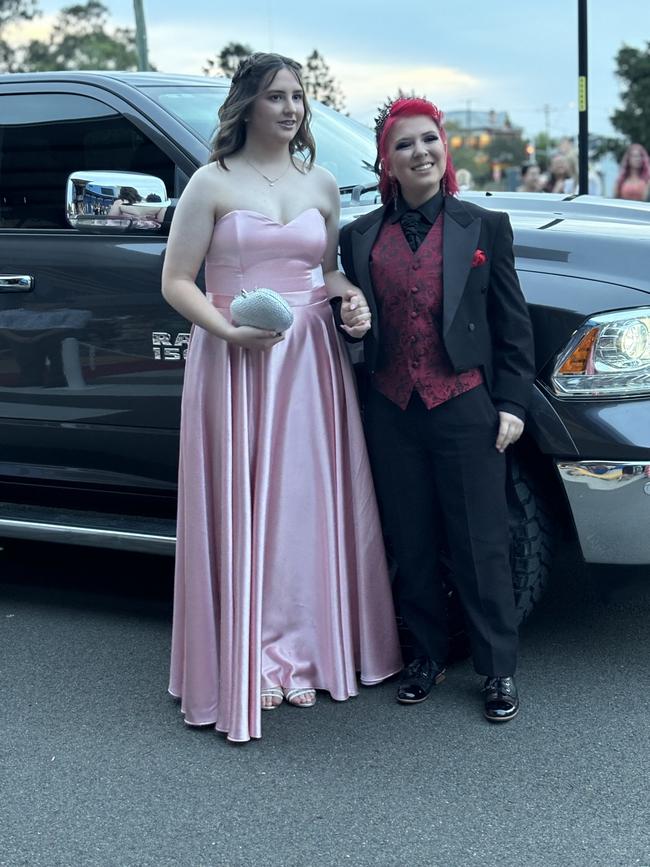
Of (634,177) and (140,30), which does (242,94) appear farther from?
(140,30)

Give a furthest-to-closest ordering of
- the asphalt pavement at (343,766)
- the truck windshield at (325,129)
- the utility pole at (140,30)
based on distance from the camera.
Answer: the utility pole at (140,30), the truck windshield at (325,129), the asphalt pavement at (343,766)

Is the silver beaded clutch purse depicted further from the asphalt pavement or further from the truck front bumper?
the asphalt pavement

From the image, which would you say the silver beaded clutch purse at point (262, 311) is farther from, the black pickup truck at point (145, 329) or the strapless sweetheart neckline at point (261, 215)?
the black pickup truck at point (145, 329)

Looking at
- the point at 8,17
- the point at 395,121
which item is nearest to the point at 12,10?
the point at 8,17

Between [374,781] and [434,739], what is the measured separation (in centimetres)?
28

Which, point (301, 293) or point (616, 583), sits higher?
point (301, 293)

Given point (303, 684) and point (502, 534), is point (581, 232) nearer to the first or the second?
point (502, 534)

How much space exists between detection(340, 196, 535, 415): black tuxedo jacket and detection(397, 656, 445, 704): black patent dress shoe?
84 cm

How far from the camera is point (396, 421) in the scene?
3312 mm

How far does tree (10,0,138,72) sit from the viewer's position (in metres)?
51.4

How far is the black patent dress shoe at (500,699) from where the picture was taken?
10.8 ft

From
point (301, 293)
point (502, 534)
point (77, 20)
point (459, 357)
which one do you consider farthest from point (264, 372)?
point (77, 20)

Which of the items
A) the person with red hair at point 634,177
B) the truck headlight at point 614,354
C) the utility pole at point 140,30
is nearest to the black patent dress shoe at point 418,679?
the truck headlight at point 614,354

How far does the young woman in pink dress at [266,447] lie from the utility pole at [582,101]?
785 cm
